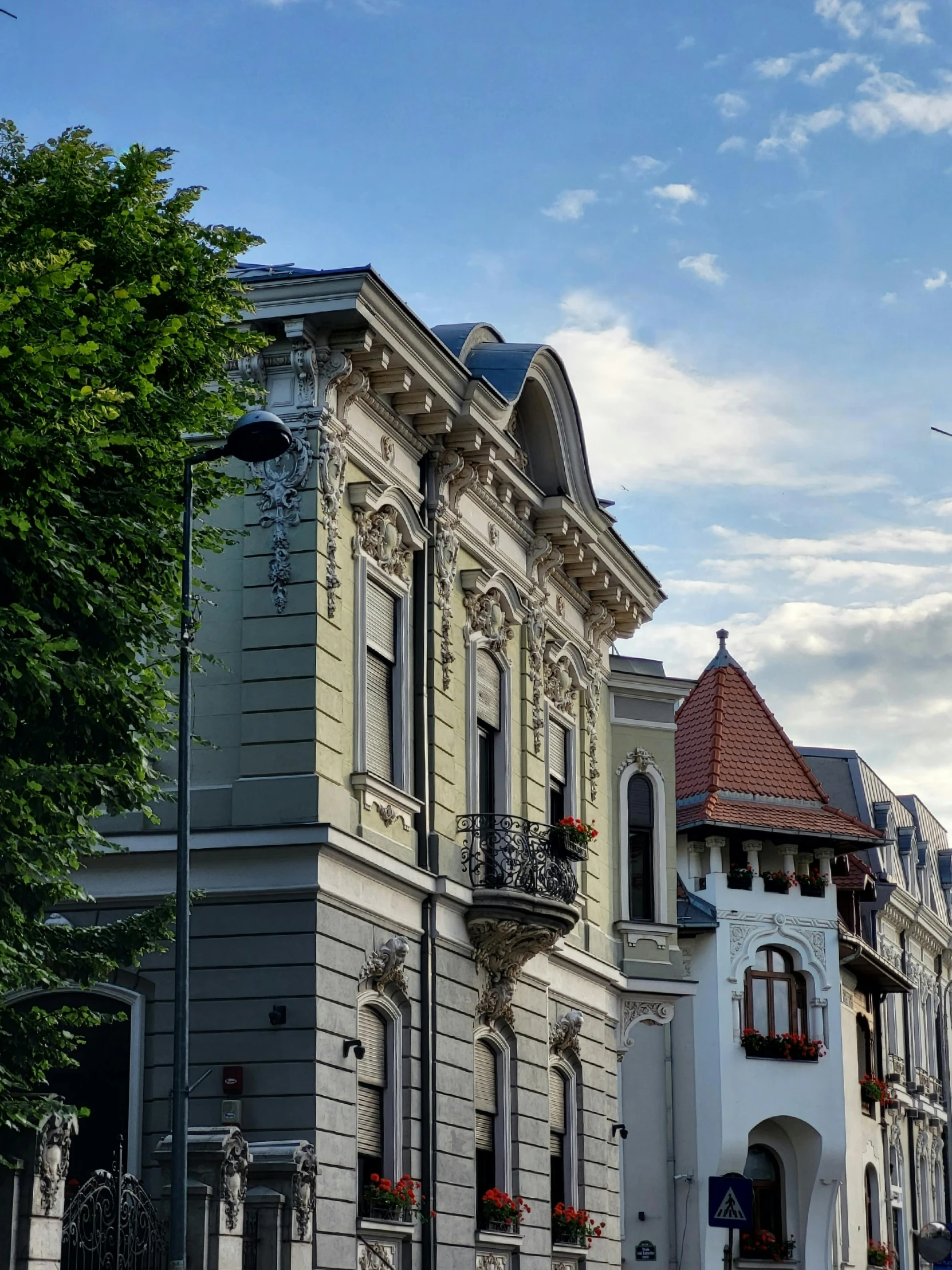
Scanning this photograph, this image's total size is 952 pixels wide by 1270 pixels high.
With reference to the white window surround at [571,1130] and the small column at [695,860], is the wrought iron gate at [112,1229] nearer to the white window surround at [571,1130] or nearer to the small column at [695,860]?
the white window surround at [571,1130]

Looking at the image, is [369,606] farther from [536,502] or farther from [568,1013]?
[568,1013]

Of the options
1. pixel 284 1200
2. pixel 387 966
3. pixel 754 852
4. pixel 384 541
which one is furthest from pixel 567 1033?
pixel 754 852

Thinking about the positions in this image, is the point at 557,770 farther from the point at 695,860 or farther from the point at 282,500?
the point at 695,860

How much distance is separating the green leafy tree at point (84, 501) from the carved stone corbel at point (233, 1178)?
6.03 feet

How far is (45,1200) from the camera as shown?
15.4 m

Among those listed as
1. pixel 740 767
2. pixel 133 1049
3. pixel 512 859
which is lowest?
pixel 133 1049

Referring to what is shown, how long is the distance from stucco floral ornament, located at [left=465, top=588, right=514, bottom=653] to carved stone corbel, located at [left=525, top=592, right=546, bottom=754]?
687mm

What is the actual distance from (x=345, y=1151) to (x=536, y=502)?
34.3 ft

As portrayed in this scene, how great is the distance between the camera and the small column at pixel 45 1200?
1526 cm

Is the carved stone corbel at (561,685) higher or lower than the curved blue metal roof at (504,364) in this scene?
lower

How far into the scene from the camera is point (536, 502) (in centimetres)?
2919

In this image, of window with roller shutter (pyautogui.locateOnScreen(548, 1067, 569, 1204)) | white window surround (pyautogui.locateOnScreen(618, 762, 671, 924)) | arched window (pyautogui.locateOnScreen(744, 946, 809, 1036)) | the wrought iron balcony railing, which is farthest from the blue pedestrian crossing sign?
arched window (pyautogui.locateOnScreen(744, 946, 809, 1036))

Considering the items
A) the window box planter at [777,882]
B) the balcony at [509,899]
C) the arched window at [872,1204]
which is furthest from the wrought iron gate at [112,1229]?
the arched window at [872,1204]

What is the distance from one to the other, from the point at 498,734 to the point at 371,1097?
6.51 meters
